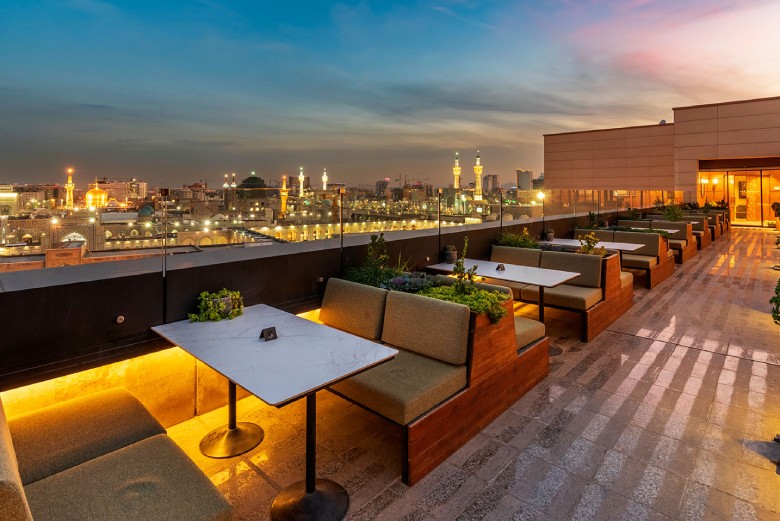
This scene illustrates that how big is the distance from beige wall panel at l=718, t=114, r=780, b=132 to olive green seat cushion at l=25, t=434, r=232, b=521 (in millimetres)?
25230

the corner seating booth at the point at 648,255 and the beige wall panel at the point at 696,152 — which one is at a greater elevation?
the beige wall panel at the point at 696,152

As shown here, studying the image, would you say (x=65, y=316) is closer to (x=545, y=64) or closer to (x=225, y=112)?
(x=545, y=64)

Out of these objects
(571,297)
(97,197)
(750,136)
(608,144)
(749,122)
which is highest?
(608,144)

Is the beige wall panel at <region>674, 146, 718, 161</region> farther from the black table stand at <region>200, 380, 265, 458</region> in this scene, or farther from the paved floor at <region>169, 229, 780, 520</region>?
the black table stand at <region>200, 380, 265, 458</region>

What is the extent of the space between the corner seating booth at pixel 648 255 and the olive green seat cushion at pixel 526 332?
16.0 feet

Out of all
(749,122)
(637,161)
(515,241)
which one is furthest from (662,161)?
(515,241)

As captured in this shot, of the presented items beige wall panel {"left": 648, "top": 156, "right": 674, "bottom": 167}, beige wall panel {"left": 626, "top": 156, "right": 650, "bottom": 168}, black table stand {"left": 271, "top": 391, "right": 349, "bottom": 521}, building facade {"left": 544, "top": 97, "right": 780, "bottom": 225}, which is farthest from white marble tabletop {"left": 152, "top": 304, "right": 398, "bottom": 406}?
beige wall panel {"left": 626, "top": 156, "right": 650, "bottom": 168}

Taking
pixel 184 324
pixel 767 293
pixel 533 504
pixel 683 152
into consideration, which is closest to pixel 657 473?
pixel 533 504

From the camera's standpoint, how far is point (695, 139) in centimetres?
1952

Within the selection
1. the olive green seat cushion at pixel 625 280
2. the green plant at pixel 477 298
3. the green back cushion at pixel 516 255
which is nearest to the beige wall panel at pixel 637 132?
the olive green seat cushion at pixel 625 280

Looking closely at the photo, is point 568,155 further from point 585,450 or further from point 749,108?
point 585,450

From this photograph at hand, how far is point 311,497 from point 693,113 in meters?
25.0

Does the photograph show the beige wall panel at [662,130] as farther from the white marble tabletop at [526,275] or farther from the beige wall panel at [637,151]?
the white marble tabletop at [526,275]

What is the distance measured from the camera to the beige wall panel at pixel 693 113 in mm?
18795
